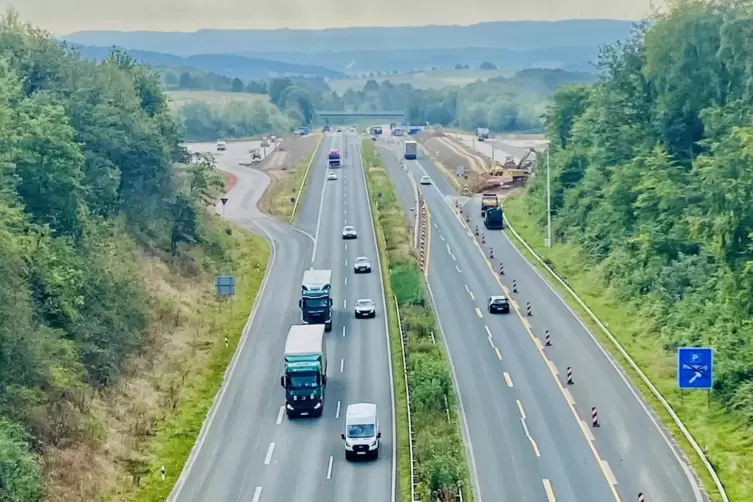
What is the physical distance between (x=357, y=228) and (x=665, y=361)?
48114mm

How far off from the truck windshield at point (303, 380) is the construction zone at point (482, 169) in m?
72.6

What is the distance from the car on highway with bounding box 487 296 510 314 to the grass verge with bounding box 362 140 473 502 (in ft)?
14.3

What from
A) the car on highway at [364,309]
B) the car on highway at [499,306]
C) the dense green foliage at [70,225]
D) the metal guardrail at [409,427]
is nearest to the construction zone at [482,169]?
the dense green foliage at [70,225]

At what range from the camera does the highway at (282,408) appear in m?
42.4

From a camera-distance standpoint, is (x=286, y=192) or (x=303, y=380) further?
(x=286, y=192)

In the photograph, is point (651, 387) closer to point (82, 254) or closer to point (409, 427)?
point (409, 427)

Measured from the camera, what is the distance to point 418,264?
81.4m

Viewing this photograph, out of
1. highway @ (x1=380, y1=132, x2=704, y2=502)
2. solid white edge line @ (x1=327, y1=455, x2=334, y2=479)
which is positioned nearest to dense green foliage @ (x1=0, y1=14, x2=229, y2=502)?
solid white edge line @ (x1=327, y1=455, x2=334, y2=479)

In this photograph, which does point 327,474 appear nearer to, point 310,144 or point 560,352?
point 560,352

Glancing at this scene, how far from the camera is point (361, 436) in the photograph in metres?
44.5

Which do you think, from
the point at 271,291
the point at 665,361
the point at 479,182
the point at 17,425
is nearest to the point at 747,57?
the point at 665,361

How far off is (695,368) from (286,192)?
84.0 meters

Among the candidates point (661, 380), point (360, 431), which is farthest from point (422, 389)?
point (661, 380)

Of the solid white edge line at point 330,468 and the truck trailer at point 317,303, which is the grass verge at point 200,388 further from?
the solid white edge line at point 330,468
